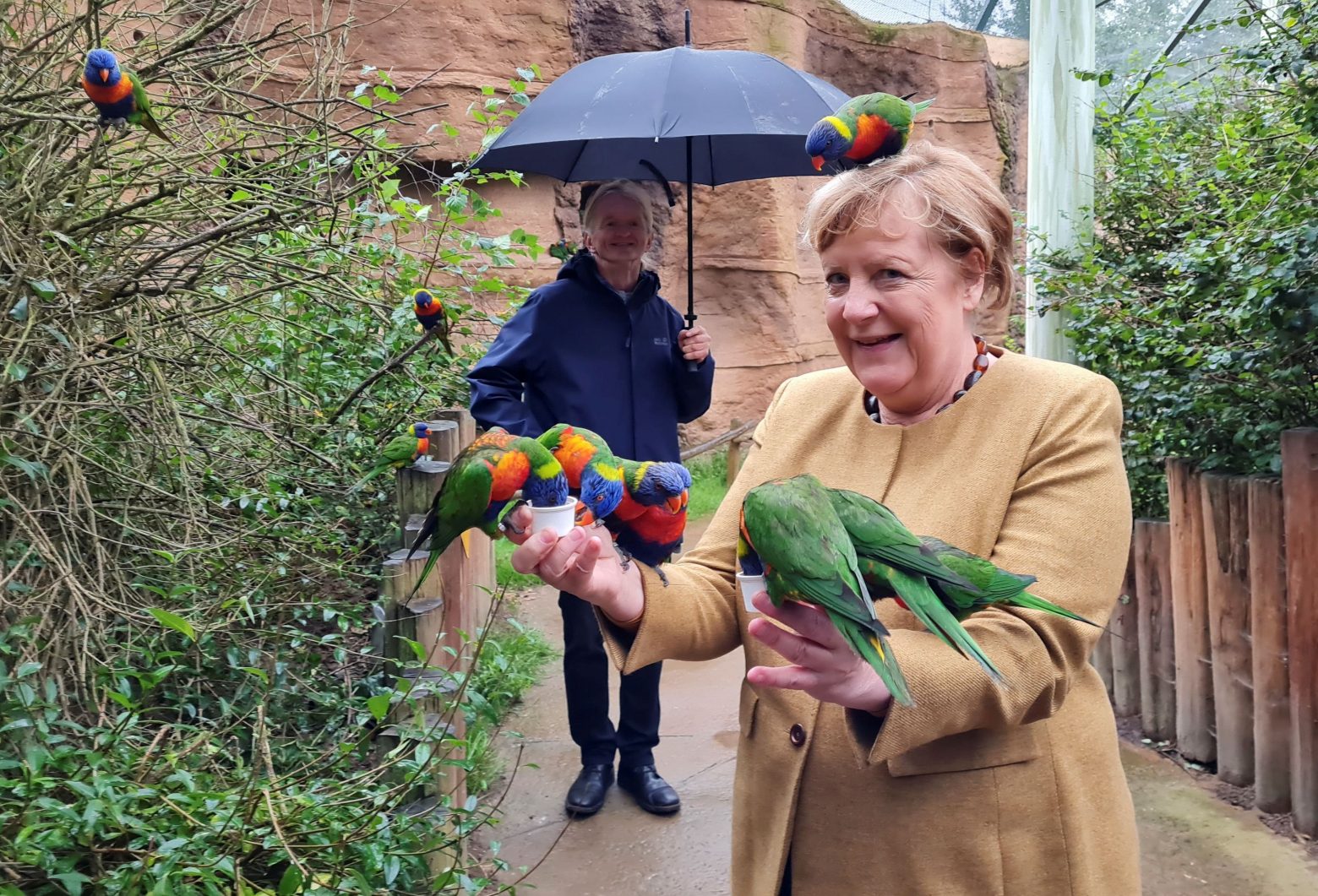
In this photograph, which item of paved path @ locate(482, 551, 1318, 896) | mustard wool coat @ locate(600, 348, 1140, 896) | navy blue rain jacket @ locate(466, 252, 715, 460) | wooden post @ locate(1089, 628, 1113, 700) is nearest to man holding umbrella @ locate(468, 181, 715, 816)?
navy blue rain jacket @ locate(466, 252, 715, 460)

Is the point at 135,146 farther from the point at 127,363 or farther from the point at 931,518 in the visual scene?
the point at 931,518

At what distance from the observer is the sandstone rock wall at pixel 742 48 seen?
725 cm

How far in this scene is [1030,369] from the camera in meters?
1.41

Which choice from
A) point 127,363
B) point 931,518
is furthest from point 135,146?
point 931,518

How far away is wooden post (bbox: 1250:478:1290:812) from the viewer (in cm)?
308

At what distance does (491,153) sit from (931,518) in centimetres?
240

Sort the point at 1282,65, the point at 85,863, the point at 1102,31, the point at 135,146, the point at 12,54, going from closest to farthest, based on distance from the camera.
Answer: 1. the point at 85,863
2. the point at 12,54
3. the point at 135,146
4. the point at 1282,65
5. the point at 1102,31

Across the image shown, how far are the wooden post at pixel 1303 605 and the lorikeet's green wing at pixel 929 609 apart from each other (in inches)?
91.7

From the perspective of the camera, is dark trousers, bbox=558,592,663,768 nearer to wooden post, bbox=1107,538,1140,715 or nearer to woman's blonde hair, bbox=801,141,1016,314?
wooden post, bbox=1107,538,1140,715

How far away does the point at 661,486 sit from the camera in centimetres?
190

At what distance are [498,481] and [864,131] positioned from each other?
2.92ft

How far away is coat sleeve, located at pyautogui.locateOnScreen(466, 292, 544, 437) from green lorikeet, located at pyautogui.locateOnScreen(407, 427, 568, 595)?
1.17 metres

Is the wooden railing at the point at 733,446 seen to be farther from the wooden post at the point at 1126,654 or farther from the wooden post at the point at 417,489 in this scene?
the wooden post at the point at 417,489

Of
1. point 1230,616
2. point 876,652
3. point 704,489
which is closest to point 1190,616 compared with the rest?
point 1230,616
